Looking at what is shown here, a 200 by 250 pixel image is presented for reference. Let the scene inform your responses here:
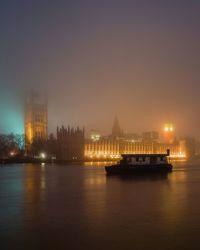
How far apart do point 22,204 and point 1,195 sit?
5.15m

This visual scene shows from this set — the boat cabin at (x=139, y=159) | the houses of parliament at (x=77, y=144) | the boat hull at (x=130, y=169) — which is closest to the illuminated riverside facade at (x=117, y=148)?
the houses of parliament at (x=77, y=144)

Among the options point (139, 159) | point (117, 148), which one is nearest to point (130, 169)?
point (139, 159)

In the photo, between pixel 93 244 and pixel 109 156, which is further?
pixel 109 156

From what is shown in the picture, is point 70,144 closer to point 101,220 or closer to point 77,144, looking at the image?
point 77,144

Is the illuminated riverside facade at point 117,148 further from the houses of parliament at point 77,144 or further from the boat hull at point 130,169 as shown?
the boat hull at point 130,169

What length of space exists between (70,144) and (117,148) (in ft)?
81.3

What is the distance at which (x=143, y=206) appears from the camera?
21625mm

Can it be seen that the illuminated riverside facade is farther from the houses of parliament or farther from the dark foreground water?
the dark foreground water

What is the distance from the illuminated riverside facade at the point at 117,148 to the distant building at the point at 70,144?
14.3 feet

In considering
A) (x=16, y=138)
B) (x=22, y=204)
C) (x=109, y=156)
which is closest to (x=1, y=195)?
(x=22, y=204)

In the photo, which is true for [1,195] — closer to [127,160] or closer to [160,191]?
[160,191]

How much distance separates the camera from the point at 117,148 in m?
130

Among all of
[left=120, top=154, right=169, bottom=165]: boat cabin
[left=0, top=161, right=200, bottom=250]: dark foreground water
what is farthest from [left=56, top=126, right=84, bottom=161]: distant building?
[left=0, top=161, right=200, bottom=250]: dark foreground water

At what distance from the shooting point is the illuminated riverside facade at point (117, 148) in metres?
122
